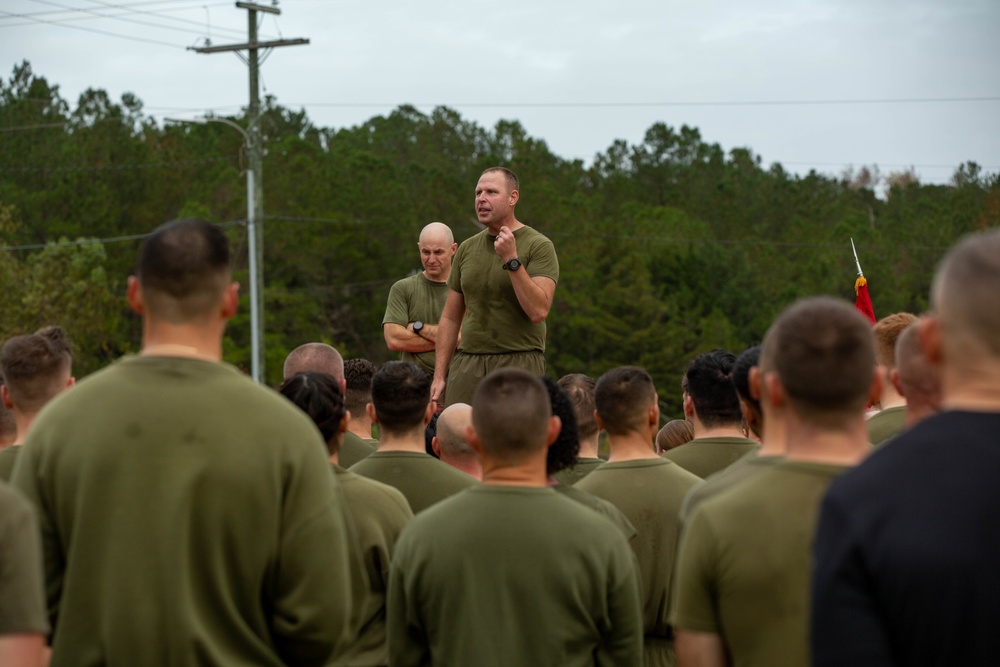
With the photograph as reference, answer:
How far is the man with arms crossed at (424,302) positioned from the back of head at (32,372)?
3.75m

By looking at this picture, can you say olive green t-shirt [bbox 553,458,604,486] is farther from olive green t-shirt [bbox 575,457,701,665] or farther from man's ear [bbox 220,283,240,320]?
man's ear [bbox 220,283,240,320]

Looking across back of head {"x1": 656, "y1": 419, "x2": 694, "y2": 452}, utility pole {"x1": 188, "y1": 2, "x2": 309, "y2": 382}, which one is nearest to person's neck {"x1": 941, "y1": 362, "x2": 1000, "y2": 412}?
back of head {"x1": 656, "y1": 419, "x2": 694, "y2": 452}

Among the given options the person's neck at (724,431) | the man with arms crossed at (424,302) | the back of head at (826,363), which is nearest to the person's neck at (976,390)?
the back of head at (826,363)

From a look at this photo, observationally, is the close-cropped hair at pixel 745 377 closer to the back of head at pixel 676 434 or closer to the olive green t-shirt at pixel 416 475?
the olive green t-shirt at pixel 416 475

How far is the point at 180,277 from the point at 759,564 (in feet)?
5.88

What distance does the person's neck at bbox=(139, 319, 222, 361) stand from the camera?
359cm

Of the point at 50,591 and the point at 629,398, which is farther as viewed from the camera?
the point at 629,398

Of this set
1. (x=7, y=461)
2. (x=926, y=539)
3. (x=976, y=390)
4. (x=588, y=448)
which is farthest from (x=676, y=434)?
(x=926, y=539)

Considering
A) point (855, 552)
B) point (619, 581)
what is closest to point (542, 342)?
point (619, 581)

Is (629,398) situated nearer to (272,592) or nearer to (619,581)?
(619,581)

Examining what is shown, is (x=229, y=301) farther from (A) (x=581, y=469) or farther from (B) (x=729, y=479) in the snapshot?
(A) (x=581, y=469)

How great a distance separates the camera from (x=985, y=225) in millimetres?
66688

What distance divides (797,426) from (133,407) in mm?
1784

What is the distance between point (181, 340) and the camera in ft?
11.8
